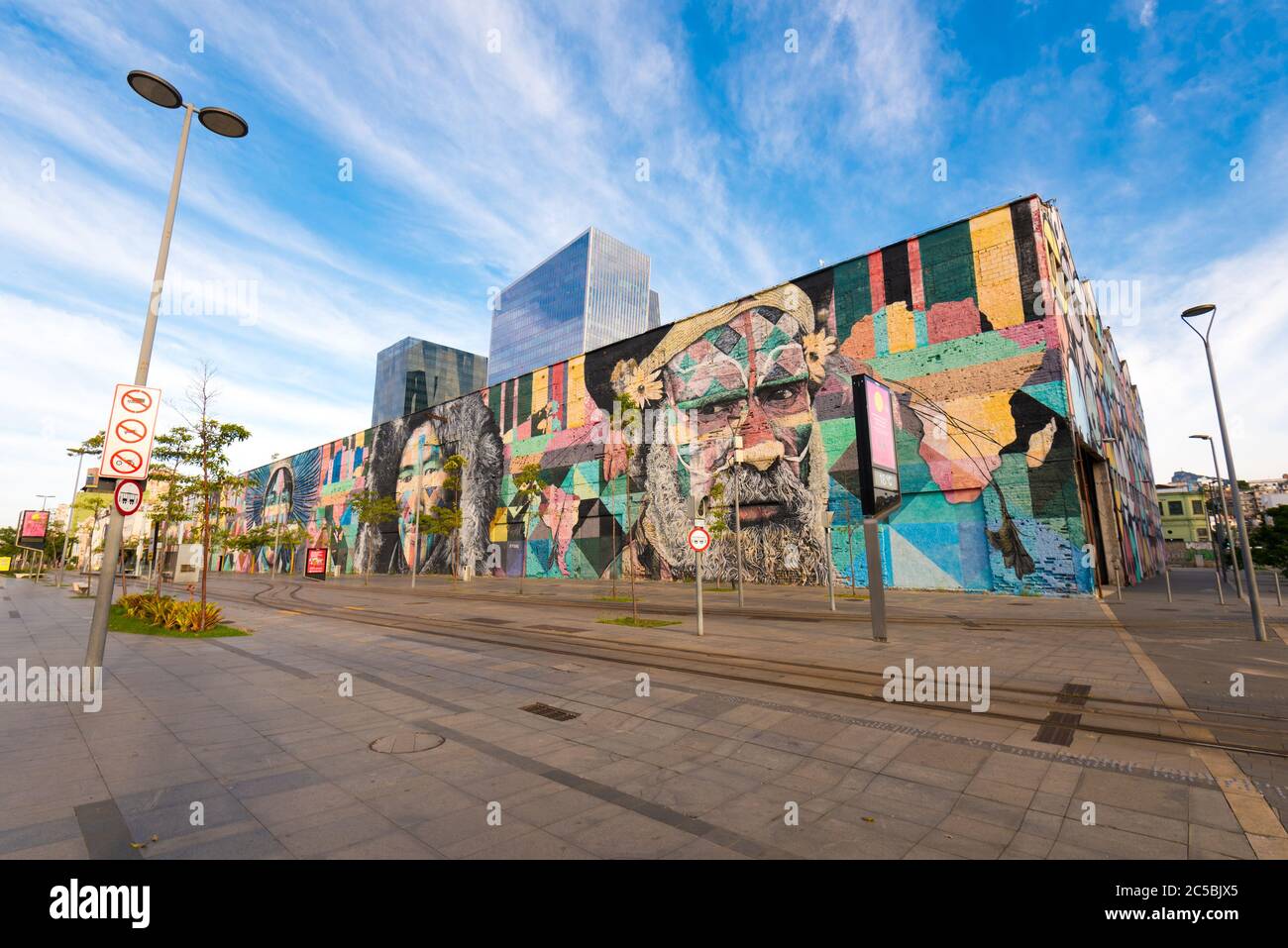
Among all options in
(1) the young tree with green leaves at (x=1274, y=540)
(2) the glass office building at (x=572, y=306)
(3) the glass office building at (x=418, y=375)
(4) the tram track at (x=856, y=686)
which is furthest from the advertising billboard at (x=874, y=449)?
(3) the glass office building at (x=418, y=375)

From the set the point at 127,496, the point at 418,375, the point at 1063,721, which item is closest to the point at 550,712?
the point at 1063,721

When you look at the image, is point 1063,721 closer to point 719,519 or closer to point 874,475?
point 874,475

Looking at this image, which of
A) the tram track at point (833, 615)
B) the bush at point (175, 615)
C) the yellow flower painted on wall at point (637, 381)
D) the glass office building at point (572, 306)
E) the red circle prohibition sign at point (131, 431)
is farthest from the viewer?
the glass office building at point (572, 306)

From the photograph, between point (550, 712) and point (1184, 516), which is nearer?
point (550, 712)

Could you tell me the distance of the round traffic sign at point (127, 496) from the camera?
8023 millimetres

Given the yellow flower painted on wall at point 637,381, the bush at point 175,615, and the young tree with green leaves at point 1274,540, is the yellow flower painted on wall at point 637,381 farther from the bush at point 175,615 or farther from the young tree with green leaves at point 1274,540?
the young tree with green leaves at point 1274,540

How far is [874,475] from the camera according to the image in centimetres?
1231

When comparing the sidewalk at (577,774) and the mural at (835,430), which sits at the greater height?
the mural at (835,430)

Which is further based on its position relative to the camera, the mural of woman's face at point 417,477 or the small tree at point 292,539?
the small tree at point 292,539

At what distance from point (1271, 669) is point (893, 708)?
25.0 ft

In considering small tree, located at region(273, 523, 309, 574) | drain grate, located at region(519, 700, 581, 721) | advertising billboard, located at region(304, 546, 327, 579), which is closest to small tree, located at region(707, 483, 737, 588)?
drain grate, located at region(519, 700, 581, 721)

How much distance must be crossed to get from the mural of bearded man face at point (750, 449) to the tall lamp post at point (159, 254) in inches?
883

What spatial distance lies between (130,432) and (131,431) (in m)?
0.02
